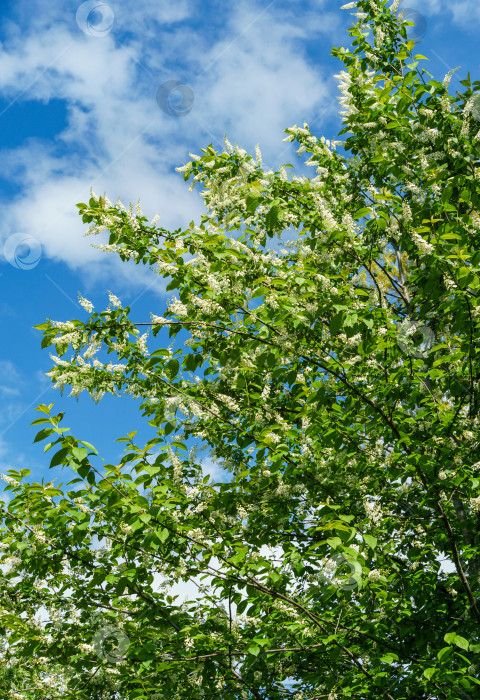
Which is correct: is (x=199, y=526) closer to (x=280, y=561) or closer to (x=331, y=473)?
(x=280, y=561)

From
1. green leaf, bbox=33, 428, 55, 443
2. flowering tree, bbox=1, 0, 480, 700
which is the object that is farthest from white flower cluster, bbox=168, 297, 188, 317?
green leaf, bbox=33, 428, 55, 443

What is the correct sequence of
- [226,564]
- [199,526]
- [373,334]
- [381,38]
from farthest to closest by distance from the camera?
[381,38], [199,526], [373,334], [226,564]

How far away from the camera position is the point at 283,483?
4.45 m

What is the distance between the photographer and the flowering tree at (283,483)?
3896 millimetres

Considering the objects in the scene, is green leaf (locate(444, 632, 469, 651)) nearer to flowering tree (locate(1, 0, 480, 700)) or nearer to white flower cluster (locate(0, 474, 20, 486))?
flowering tree (locate(1, 0, 480, 700))

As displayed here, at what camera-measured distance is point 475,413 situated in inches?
190

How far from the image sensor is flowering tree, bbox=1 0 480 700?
3.90 meters

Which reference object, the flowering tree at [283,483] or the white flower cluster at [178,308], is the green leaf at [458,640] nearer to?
the flowering tree at [283,483]

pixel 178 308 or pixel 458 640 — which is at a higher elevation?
pixel 178 308

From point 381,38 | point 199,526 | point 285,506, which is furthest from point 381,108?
point 199,526

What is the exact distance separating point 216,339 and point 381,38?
4.32 meters

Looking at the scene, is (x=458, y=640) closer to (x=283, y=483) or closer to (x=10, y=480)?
(x=283, y=483)

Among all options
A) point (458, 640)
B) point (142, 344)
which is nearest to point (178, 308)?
point (142, 344)

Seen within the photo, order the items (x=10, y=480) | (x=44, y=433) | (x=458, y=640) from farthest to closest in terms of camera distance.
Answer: (x=10, y=480) < (x=458, y=640) < (x=44, y=433)
